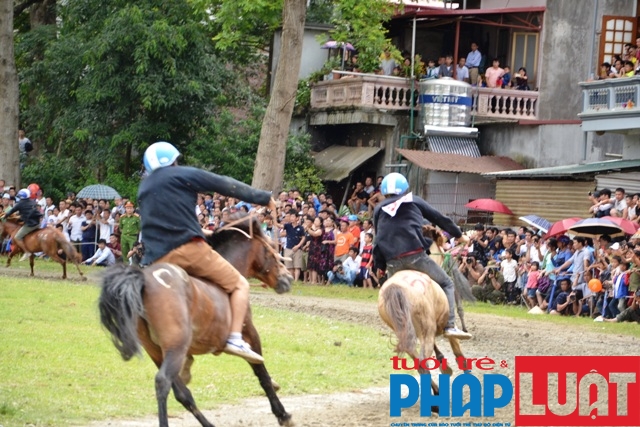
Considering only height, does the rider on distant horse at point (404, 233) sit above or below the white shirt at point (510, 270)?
above

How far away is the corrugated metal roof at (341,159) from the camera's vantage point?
34750 mm

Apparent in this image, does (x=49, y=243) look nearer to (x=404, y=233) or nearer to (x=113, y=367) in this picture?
(x=113, y=367)

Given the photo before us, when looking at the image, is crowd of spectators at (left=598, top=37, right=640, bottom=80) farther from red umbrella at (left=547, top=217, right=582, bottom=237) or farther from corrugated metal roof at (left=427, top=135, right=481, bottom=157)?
red umbrella at (left=547, top=217, right=582, bottom=237)

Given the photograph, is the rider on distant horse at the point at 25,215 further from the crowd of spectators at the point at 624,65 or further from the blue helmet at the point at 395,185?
the blue helmet at the point at 395,185

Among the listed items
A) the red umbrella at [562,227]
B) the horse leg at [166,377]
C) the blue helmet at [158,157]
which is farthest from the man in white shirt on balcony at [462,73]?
the horse leg at [166,377]

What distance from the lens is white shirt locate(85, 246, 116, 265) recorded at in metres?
30.1

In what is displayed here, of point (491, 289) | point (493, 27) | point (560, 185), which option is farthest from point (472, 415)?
point (493, 27)

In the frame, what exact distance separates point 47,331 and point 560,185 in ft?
52.1

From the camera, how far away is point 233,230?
1089cm

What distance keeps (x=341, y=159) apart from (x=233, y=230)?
83.0 feet

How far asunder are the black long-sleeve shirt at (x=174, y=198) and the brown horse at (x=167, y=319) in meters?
0.38

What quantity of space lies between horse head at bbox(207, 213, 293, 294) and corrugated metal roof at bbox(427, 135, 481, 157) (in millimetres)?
22680

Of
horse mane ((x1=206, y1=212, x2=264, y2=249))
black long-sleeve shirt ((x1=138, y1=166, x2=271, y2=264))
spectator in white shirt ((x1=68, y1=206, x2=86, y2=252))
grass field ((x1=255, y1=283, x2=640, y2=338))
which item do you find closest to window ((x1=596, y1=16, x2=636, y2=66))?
grass field ((x1=255, y1=283, x2=640, y2=338))

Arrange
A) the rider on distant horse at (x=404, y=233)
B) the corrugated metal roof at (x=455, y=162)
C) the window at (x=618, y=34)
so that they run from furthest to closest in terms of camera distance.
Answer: the corrugated metal roof at (x=455, y=162), the window at (x=618, y=34), the rider on distant horse at (x=404, y=233)
